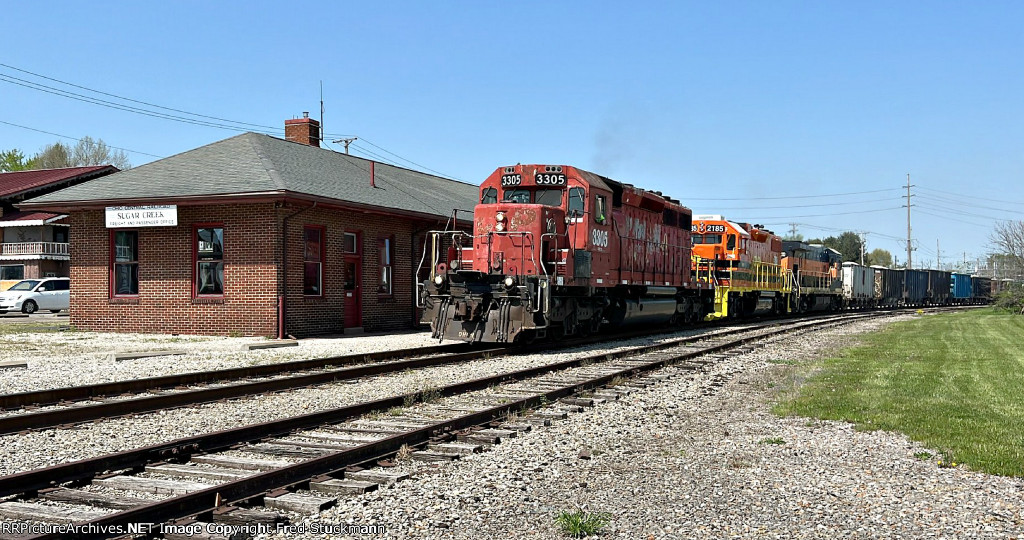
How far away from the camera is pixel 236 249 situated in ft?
66.3

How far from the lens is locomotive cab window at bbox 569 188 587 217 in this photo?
16.9 meters

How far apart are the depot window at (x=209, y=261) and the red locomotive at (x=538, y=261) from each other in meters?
6.34

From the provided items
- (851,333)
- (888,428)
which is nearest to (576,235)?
(888,428)

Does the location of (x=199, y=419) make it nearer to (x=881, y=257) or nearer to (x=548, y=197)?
(x=548, y=197)

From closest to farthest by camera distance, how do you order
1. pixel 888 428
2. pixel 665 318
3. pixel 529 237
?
1. pixel 888 428
2. pixel 529 237
3. pixel 665 318

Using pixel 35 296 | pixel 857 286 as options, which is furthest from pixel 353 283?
pixel 857 286

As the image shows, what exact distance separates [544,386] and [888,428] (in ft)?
A: 14.8

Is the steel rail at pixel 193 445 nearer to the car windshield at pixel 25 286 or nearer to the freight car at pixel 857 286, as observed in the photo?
the car windshield at pixel 25 286

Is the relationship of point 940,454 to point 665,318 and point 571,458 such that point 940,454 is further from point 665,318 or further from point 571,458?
point 665,318

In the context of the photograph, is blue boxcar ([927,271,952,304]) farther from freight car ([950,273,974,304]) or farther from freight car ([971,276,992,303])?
freight car ([971,276,992,303])

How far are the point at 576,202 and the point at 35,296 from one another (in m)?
29.4

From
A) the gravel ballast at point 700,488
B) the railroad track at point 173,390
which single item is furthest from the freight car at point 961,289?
the gravel ballast at point 700,488

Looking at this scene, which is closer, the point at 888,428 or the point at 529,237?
the point at 888,428

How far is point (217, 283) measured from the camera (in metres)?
20.8
